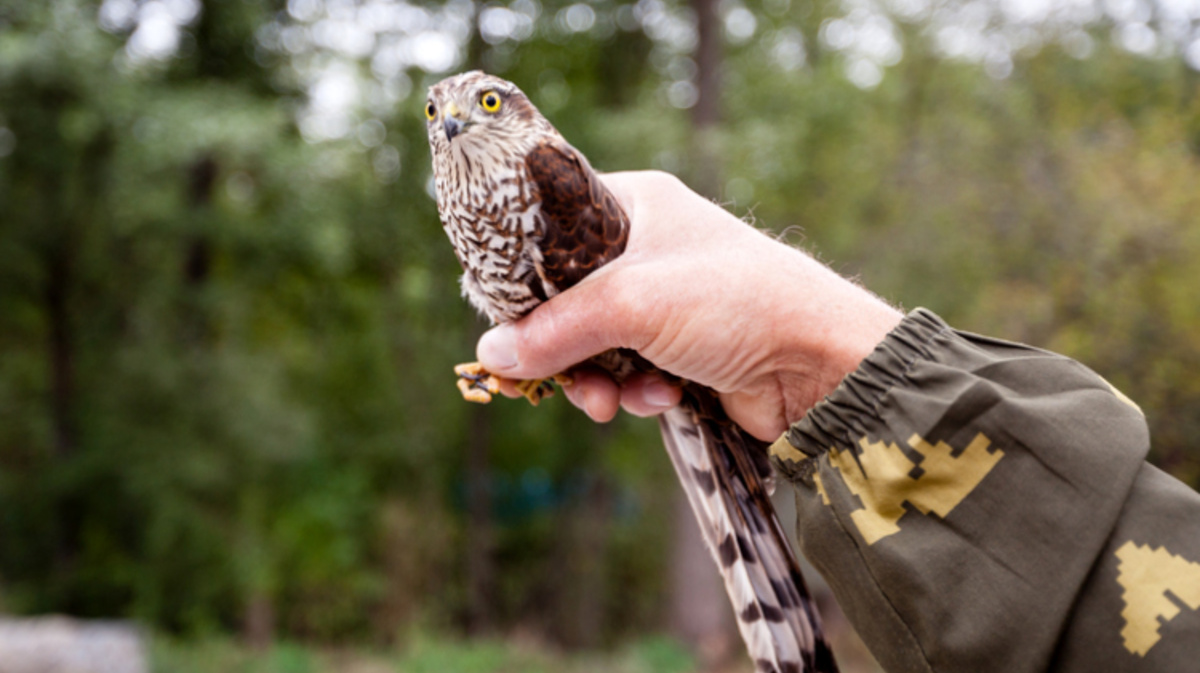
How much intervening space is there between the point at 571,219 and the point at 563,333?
0.28 meters

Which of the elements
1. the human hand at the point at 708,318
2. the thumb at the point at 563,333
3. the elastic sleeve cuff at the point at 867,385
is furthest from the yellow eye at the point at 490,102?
the elastic sleeve cuff at the point at 867,385

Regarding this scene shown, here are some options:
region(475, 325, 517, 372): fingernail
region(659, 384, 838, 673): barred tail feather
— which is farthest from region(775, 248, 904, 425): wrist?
region(475, 325, 517, 372): fingernail

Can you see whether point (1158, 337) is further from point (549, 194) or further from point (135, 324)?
point (135, 324)

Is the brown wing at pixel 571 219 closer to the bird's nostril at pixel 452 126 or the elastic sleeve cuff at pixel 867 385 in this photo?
the bird's nostril at pixel 452 126

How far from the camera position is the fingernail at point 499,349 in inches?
75.5

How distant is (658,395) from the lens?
1.93 metres

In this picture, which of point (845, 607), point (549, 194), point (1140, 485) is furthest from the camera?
point (549, 194)

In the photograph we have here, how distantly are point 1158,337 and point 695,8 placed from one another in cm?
683

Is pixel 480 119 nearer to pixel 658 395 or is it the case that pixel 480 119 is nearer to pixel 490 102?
pixel 490 102

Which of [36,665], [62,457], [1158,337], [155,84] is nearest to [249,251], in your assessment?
[155,84]

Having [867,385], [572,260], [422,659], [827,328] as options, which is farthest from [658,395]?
[422,659]

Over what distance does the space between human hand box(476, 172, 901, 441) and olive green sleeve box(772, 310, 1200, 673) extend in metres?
0.24

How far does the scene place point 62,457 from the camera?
9898mm

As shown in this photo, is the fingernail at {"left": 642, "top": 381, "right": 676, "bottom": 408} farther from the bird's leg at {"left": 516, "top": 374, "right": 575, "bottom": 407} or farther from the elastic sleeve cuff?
the elastic sleeve cuff
